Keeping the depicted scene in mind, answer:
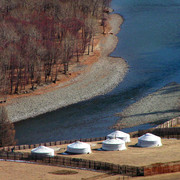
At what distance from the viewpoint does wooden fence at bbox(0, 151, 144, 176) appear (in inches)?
1785

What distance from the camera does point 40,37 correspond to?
11162 centimetres

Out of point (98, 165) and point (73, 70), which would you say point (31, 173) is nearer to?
point (98, 165)

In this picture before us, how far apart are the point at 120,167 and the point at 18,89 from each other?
51034 mm

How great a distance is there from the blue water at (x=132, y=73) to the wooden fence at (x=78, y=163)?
745 inches

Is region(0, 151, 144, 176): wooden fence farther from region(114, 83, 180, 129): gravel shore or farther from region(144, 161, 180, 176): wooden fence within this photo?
region(114, 83, 180, 129): gravel shore

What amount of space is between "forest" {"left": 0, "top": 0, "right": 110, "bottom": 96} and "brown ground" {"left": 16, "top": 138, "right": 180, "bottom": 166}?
39.5 metres

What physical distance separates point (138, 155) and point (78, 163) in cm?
635

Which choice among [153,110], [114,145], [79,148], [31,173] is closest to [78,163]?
[31,173]

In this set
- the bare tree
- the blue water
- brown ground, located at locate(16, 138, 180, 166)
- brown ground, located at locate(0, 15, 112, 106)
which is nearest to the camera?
brown ground, located at locate(16, 138, 180, 166)

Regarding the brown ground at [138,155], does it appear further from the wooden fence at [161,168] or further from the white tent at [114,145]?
the wooden fence at [161,168]

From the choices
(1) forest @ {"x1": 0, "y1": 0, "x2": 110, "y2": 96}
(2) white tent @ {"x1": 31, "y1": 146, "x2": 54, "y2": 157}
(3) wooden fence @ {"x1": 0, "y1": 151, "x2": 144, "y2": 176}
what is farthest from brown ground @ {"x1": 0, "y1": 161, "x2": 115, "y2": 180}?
(1) forest @ {"x1": 0, "y1": 0, "x2": 110, "y2": 96}

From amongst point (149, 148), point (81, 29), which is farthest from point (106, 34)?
point (149, 148)

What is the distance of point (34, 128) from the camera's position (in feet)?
250

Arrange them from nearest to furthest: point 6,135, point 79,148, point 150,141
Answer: point 79,148 < point 150,141 < point 6,135
